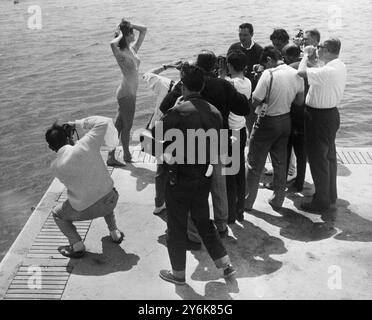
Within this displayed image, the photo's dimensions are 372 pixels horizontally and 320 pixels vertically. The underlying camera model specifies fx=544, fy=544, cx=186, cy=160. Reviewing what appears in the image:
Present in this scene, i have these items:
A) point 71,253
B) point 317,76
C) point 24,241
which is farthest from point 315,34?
point 24,241

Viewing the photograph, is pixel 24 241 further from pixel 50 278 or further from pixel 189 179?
pixel 189 179

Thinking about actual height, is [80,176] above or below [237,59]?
below

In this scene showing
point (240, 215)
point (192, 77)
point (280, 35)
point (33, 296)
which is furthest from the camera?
point (280, 35)

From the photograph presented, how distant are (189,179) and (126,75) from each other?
282 cm

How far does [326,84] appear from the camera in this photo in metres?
5.54

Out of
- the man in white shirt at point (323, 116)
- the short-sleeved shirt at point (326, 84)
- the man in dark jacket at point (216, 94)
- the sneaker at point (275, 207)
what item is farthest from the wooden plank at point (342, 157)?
the man in dark jacket at point (216, 94)

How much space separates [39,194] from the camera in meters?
8.05

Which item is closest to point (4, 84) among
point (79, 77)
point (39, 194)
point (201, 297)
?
point (79, 77)

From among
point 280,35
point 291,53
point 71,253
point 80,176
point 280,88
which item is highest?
point 280,35

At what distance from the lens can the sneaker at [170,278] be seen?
4.84 metres

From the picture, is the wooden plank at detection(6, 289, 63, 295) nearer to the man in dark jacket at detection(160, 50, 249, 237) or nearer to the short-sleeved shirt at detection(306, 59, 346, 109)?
the man in dark jacket at detection(160, 50, 249, 237)

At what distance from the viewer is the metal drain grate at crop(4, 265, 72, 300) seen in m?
4.73

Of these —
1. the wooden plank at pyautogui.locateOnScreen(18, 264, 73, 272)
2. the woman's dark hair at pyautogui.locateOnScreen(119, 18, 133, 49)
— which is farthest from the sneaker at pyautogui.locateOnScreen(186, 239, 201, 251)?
the woman's dark hair at pyautogui.locateOnScreen(119, 18, 133, 49)
